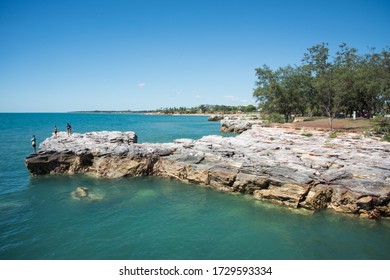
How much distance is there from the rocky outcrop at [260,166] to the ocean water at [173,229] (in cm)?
109

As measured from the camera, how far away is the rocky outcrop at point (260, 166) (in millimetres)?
14906

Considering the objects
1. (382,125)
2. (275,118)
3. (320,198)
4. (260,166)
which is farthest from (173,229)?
(275,118)

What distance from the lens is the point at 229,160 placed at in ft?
64.7

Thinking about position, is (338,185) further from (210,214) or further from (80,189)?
(80,189)

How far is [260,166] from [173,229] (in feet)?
27.9

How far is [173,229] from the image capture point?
13.3m

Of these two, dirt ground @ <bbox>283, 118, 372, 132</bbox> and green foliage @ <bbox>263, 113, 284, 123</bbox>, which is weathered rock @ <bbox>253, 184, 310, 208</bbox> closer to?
dirt ground @ <bbox>283, 118, 372, 132</bbox>

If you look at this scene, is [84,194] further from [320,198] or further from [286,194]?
[320,198]

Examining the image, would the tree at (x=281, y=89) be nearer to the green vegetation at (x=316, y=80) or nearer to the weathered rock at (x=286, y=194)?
the green vegetation at (x=316, y=80)

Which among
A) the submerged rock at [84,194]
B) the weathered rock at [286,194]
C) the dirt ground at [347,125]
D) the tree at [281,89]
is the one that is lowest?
the submerged rock at [84,194]

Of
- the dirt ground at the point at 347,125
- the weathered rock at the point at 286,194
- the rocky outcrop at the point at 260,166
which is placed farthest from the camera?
the dirt ground at the point at 347,125

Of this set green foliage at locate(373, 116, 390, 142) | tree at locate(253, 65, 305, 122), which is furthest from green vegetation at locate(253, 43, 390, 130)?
green foliage at locate(373, 116, 390, 142)

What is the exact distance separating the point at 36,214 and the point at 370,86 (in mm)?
51474

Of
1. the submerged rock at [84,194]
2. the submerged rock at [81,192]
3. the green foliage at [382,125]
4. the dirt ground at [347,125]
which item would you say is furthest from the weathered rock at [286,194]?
the dirt ground at [347,125]
